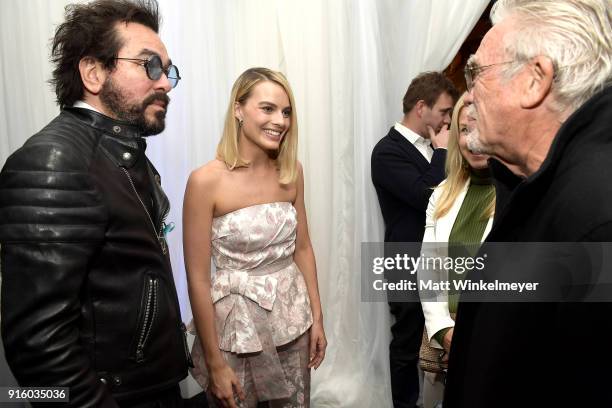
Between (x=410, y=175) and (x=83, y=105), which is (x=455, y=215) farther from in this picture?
A: (x=83, y=105)

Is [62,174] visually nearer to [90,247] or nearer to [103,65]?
→ [90,247]

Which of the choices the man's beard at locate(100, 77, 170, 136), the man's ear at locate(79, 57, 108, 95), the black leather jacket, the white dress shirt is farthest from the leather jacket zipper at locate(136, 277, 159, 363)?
the white dress shirt

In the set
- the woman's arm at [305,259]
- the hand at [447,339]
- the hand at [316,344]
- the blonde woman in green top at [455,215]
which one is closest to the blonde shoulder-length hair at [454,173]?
the blonde woman in green top at [455,215]

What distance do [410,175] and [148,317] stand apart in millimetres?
1586

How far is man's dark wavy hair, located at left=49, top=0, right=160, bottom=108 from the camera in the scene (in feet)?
4.54

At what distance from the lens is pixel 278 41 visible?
3.04 m

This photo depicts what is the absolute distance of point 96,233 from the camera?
1.14m

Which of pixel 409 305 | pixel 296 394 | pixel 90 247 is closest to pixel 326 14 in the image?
pixel 409 305

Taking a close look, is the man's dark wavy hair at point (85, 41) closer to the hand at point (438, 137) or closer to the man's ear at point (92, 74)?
the man's ear at point (92, 74)

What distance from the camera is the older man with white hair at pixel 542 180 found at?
2.56ft

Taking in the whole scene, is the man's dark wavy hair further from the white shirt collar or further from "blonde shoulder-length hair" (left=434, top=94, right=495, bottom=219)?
"blonde shoulder-length hair" (left=434, top=94, right=495, bottom=219)

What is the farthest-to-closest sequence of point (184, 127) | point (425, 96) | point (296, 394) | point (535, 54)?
point (184, 127) → point (425, 96) → point (296, 394) → point (535, 54)

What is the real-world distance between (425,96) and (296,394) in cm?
153

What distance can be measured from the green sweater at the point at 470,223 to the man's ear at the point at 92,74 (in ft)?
4.13
